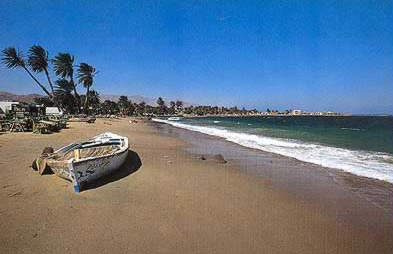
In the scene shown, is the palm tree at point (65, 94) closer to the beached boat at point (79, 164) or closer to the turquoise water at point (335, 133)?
the turquoise water at point (335, 133)

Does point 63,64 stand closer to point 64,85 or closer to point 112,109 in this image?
point 64,85

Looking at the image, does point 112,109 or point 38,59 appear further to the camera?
point 112,109

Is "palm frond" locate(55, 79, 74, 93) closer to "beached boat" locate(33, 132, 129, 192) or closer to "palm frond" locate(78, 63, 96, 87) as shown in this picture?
"palm frond" locate(78, 63, 96, 87)

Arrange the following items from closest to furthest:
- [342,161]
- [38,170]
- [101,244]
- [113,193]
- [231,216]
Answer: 1. [101,244]
2. [231,216]
3. [113,193]
4. [38,170]
5. [342,161]

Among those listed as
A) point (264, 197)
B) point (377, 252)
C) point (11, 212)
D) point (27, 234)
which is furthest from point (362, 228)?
point (11, 212)

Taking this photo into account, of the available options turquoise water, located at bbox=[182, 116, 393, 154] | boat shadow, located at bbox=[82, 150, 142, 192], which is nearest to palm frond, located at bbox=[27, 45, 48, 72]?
turquoise water, located at bbox=[182, 116, 393, 154]

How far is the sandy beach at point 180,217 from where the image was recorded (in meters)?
4.22

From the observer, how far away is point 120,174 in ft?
27.2

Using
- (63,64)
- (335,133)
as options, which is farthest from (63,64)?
(335,133)

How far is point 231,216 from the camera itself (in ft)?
17.7

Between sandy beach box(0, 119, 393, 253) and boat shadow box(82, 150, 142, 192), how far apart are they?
2.1 inches

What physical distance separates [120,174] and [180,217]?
11.8ft

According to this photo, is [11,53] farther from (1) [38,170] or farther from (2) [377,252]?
(2) [377,252]

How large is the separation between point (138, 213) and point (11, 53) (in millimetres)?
51125
